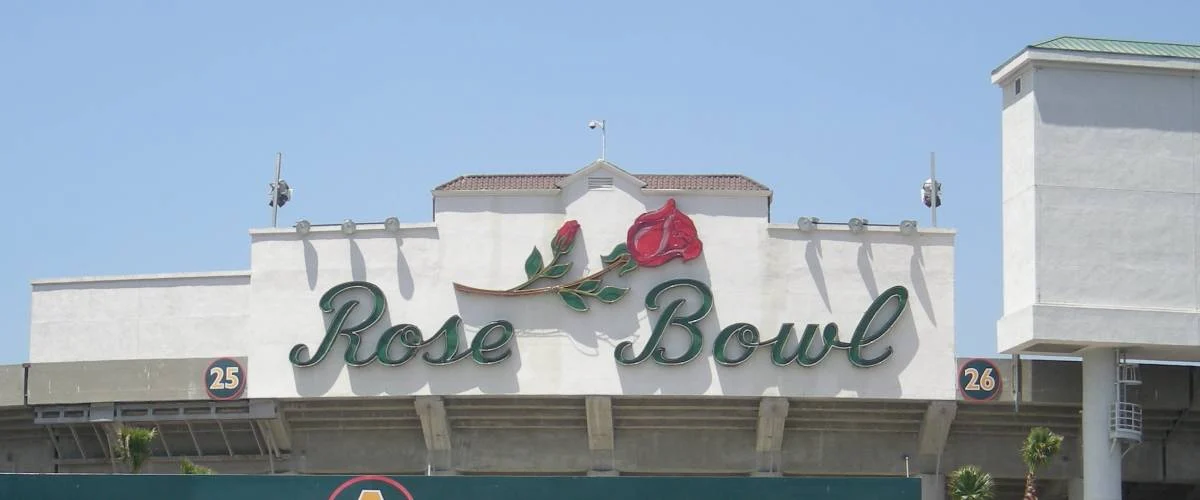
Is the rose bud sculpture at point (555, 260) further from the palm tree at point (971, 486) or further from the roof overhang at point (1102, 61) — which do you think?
the roof overhang at point (1102, 61)

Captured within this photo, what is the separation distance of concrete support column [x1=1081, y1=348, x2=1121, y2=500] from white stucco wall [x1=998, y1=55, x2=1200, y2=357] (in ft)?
4.95

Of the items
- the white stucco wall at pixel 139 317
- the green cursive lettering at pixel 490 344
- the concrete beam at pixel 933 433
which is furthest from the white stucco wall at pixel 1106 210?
the white stucco wall at pixel 139 317

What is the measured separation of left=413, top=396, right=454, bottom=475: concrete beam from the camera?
67.7 meters

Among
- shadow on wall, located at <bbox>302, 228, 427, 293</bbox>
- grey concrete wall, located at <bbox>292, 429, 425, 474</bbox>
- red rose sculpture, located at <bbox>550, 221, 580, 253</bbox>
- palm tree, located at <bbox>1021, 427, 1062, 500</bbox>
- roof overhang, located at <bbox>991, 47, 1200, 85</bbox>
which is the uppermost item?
roof overhang, located at <bbox>991, 47, 1200, 85</bbox>

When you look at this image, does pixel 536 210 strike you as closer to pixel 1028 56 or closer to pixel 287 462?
pixel 287 462

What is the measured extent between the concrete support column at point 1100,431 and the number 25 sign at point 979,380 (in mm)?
3445

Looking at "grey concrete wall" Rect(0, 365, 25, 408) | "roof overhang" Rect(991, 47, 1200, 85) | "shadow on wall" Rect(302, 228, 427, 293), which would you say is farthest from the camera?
"grey concrete wall" Rect(0, 365, 25, 408)

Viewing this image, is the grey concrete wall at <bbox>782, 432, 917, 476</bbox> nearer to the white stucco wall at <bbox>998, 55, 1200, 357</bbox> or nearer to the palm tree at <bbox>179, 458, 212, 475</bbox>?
the white stucco wall at <bbox>998, 55, 1200, 357</bbox>

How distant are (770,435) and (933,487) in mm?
6122

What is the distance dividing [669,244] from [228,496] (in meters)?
21.6

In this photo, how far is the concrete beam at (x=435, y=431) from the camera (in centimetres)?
6769

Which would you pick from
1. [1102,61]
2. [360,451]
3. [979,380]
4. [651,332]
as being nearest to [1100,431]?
[979,380]

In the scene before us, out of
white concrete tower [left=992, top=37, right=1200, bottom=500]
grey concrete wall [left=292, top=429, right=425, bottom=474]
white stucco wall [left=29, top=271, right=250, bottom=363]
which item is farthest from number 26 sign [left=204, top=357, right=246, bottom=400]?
white concrete tower [left=992, top=37, right=1200, bottom=500]

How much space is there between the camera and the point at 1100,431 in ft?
211
